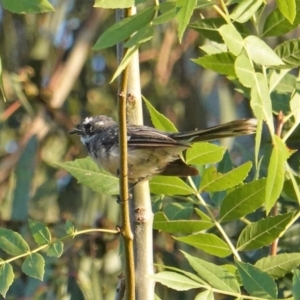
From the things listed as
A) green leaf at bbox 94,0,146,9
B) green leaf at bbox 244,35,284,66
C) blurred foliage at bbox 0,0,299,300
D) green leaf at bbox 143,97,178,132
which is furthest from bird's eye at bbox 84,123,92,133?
green leaf at bbox 94,0,146,9

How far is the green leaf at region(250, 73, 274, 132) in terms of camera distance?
1.37 metres

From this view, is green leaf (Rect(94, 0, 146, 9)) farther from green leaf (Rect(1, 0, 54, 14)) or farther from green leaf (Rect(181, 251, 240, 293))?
green leaf (Rect(181, 251, 240, 293))

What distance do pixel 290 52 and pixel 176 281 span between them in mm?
657

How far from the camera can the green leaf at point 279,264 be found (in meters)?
1.85

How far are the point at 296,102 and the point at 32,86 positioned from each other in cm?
291

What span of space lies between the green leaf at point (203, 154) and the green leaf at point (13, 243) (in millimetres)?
539

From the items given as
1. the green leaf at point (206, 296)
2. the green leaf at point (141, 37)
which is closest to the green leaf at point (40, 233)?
the green leaf at point (206, 296)

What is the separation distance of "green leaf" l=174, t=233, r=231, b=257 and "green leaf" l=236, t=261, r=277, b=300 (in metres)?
0.24

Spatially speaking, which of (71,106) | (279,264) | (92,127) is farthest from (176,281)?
(71,106)

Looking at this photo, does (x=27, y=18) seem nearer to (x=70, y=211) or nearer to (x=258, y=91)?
(x=70, y=211)

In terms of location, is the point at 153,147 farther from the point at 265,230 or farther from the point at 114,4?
the point at 114,4

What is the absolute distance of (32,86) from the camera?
4980 millimetres

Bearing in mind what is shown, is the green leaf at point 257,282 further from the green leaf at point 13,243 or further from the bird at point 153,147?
the bird at point 153,147

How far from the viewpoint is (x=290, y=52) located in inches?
76.6
